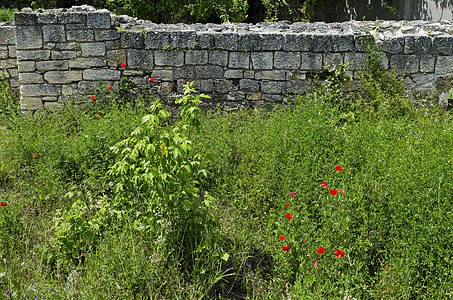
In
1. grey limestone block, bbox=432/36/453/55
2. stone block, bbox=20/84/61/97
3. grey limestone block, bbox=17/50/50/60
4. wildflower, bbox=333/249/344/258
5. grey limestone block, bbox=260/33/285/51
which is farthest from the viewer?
stone block, bbox=20/84/61/97

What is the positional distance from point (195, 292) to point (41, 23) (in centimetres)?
520

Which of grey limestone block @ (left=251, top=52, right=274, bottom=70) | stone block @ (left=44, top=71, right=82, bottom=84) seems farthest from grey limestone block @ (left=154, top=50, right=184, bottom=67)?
stone block @ (left=44, top=71, right=82, bottom=84)

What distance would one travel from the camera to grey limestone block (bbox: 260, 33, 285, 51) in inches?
232

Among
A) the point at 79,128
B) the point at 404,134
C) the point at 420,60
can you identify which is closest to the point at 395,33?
the point at 420,60

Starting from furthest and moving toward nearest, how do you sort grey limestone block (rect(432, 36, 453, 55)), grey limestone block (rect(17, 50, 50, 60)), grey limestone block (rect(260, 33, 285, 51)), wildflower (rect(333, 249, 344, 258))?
grey limestone block (rect(17, 50, 50, 60)) < grey limestone block (rect(260, 33, 285, 51)) < grey limestone block (rect(432, 36, 453, 55)) < wildflower (rect(333, 249, 344, 258))

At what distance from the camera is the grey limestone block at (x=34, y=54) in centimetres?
600

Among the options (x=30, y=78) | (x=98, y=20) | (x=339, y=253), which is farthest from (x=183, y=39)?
(x=339, y=253)

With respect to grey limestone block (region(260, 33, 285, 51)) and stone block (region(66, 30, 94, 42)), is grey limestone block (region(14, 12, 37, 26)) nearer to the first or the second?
stone block (region(66, 30, 94, 42))

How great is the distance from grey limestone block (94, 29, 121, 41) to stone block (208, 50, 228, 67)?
5.12 feet

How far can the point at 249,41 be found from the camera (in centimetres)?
593

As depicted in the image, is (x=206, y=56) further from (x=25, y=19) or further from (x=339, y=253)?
(x=339, y=253)

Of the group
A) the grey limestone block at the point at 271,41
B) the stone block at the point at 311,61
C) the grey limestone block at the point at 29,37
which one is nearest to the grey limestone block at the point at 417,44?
the stone block at the point at 311,61

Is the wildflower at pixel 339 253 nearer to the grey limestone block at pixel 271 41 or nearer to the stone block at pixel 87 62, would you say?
the grey limestone block at pixel 271 41

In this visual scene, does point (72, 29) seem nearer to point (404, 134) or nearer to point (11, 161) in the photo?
point (11, 161)
